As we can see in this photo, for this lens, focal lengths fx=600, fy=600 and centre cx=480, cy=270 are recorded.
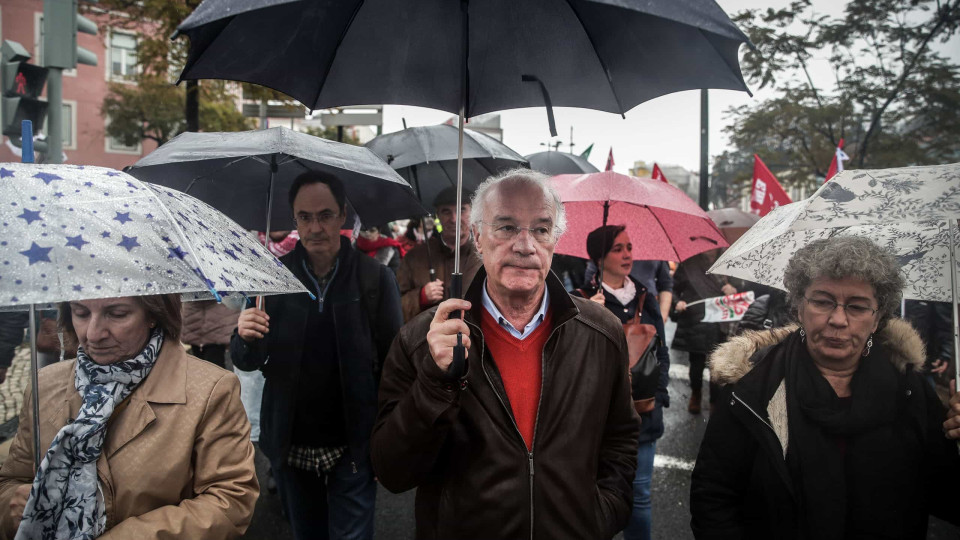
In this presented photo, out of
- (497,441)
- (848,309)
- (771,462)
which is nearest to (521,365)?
(497,441)

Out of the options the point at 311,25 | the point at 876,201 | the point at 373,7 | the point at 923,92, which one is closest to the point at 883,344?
the point at 876,201

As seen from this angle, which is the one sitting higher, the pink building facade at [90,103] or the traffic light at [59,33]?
the pink building facade at [90,103]

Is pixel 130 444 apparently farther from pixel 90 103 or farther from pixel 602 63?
pixel 90 103

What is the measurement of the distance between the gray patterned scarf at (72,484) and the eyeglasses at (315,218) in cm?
133

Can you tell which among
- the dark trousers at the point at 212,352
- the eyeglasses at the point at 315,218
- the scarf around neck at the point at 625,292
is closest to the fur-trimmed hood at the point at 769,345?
the scarf around neck at the point at 625,292

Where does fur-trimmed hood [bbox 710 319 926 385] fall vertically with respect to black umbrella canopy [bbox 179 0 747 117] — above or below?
below

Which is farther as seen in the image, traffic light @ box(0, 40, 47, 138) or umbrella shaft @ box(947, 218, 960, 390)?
traffic light @ box(0, 40, 47, 138)

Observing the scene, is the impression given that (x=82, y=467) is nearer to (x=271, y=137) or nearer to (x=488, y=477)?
(x=488, y=477)

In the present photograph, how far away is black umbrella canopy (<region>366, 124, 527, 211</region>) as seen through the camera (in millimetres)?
4574

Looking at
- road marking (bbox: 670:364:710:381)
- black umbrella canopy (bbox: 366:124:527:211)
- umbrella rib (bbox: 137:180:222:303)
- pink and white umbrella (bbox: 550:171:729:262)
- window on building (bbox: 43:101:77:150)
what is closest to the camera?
umbrella rib (bbox: 137:180:222:303)

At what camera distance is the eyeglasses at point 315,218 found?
116 inches

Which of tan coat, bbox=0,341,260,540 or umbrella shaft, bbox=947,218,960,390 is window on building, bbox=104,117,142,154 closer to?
tan coat, bbox=0,341,260,540

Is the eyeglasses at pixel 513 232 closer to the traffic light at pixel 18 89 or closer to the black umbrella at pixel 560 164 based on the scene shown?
the traffic light at pixel 18 89

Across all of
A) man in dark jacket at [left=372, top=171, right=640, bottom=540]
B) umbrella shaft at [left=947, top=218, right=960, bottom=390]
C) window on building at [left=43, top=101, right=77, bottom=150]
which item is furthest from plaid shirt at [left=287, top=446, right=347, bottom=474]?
window on building at [left=43, top=101, right=77, bottom=150]
